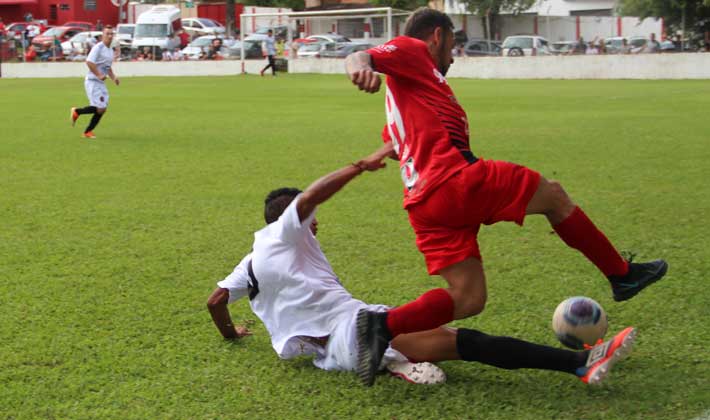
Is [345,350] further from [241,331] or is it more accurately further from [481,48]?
[481,48]

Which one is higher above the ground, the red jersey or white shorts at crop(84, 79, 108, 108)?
white shorts at crop(84, 79, 108, 108)

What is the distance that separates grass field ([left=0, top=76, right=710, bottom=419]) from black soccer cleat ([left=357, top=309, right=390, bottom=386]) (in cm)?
18

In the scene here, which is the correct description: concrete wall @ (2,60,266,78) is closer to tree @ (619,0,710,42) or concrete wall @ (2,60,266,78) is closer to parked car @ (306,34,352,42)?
parked car @ (306,34,352,42)

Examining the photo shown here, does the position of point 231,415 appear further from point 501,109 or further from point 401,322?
point 501,109

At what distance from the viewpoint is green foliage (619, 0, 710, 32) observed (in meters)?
37.5

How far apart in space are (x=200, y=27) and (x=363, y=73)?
55.7m

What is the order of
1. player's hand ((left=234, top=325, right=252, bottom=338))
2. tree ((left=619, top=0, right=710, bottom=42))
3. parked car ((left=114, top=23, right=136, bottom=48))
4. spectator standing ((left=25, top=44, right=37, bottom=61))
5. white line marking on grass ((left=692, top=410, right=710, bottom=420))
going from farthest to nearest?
parked car ((left=114, top=23, right=136, bottom=48)) < spectator standing ((left=25, top=44, right=37, bottom=61)) < tree ((left=619, top=0, right=710, bottom=42)) < player's hand ((left=234, top=325, right=252, bottom=338)) < white line marking on grass ((left=692, top=410, right=710, bottom=420))

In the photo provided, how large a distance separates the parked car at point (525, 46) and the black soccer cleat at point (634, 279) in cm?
3519

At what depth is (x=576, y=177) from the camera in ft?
33.8

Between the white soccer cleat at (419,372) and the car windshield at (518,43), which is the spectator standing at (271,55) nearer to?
the car windshield at (518,43)

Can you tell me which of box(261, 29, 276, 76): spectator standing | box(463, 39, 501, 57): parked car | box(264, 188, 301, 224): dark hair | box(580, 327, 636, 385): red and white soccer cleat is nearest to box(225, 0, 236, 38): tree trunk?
box(261, 29, 276, 76): spectator standing

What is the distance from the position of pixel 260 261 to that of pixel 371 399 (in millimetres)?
818

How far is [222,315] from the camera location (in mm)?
4680

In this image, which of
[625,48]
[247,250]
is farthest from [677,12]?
[247,250]
